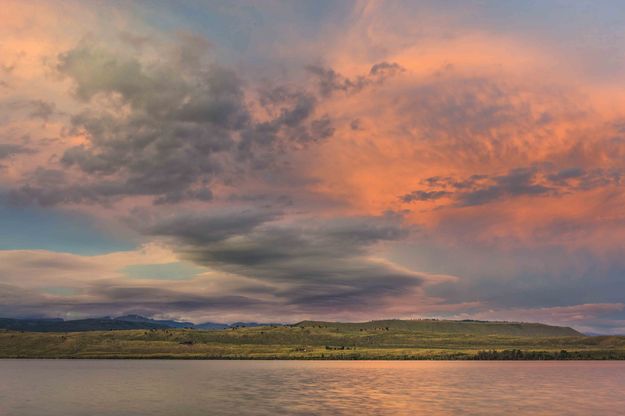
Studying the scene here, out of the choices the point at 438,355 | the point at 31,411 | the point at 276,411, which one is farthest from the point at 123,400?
the point at 438,355

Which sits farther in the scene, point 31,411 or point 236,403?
point 236,403

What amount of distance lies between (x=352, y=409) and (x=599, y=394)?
106 ft

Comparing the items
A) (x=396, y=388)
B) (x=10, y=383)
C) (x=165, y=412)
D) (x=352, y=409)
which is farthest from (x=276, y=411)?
(x=10, y=383)

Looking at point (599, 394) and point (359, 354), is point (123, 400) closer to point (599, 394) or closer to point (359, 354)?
point (599, 394)

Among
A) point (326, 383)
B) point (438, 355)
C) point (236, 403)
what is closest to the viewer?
point (236, 403)

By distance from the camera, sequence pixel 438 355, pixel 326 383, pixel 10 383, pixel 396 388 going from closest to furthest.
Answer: pixel 396 388, pixel 326 383, pixel 10 383, pixel 438 355

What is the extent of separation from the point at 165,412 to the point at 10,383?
48005 millimetres

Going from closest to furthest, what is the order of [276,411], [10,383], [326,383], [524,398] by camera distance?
[276,411]
[524,398]
[326,383]
[10,383]

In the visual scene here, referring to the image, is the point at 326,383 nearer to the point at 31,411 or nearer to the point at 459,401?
the point at 459,401

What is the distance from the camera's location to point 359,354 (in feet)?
639

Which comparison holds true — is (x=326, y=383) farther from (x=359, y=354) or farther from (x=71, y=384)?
(x=359, y=354)

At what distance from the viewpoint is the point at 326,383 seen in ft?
261

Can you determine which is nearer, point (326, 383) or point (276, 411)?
point (276, 411)

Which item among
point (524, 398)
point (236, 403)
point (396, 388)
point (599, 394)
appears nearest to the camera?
point (236, 403)
